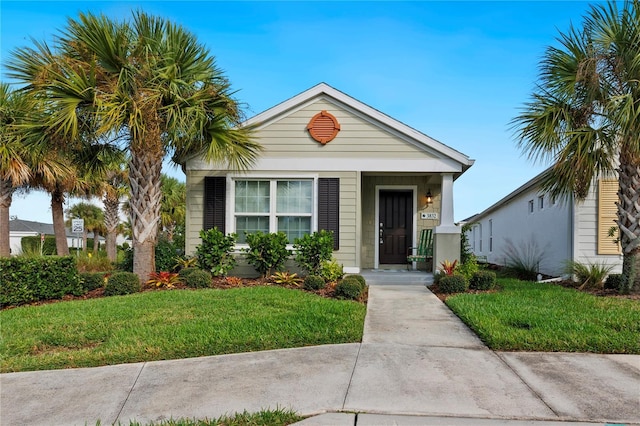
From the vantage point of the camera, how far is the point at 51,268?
8.20 meters

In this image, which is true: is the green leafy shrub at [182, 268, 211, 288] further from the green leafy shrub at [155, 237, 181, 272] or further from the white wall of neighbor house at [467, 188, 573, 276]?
the white wall of neighbor house at [467, 188, 573, 276]

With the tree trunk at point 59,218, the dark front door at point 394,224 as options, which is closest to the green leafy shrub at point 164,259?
the dark front door at point 394,224

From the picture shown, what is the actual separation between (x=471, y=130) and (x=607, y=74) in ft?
18.2

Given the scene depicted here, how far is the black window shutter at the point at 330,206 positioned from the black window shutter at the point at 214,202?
7.57 feet

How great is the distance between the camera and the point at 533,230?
14.0 meters

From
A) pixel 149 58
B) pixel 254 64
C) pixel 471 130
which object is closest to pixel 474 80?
pixel 471 130

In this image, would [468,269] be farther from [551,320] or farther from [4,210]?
[4,210]

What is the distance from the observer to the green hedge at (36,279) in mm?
7660

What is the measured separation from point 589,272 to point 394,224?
4.77 m

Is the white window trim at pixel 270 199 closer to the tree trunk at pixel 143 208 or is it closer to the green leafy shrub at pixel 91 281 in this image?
the tree trunk at pixel 143 208

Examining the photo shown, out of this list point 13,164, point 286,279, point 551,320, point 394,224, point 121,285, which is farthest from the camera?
point 13,164

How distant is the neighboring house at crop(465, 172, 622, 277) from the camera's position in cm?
1052

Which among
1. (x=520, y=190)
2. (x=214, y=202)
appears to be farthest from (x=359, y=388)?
(x=520, y=190)

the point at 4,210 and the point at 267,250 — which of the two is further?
the point at 4,210
